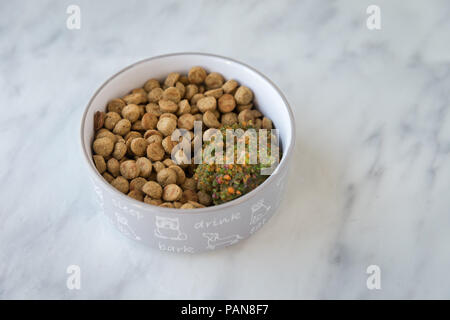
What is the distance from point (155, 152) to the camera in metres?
1.09

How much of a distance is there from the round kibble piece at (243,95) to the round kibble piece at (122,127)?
0.24 meters

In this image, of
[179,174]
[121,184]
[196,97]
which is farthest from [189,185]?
[196,97]

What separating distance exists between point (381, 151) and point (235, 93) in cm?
36

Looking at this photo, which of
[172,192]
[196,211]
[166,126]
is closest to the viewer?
[196,211]

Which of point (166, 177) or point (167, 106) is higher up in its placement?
point (167, 106)

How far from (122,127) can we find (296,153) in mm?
393

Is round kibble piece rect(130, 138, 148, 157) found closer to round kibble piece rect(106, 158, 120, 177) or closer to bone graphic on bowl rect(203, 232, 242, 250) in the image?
round kibble piece rect(106, 158, 120, 177)

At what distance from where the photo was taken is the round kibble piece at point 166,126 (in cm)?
113

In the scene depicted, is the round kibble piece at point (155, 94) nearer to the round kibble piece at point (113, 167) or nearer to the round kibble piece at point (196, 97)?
the round kibble piece at point (196, 97)

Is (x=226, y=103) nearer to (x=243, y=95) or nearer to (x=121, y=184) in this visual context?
(x=243, y=95)

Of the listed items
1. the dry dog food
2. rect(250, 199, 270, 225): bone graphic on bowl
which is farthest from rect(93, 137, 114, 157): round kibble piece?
rect(250, 199, 270, 225): bone graphic on bowl

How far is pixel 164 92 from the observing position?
119 cm

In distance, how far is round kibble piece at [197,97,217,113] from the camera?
3.84 feet

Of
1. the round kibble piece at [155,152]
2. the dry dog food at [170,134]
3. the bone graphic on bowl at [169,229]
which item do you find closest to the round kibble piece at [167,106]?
the dry dog food at [170,134]
